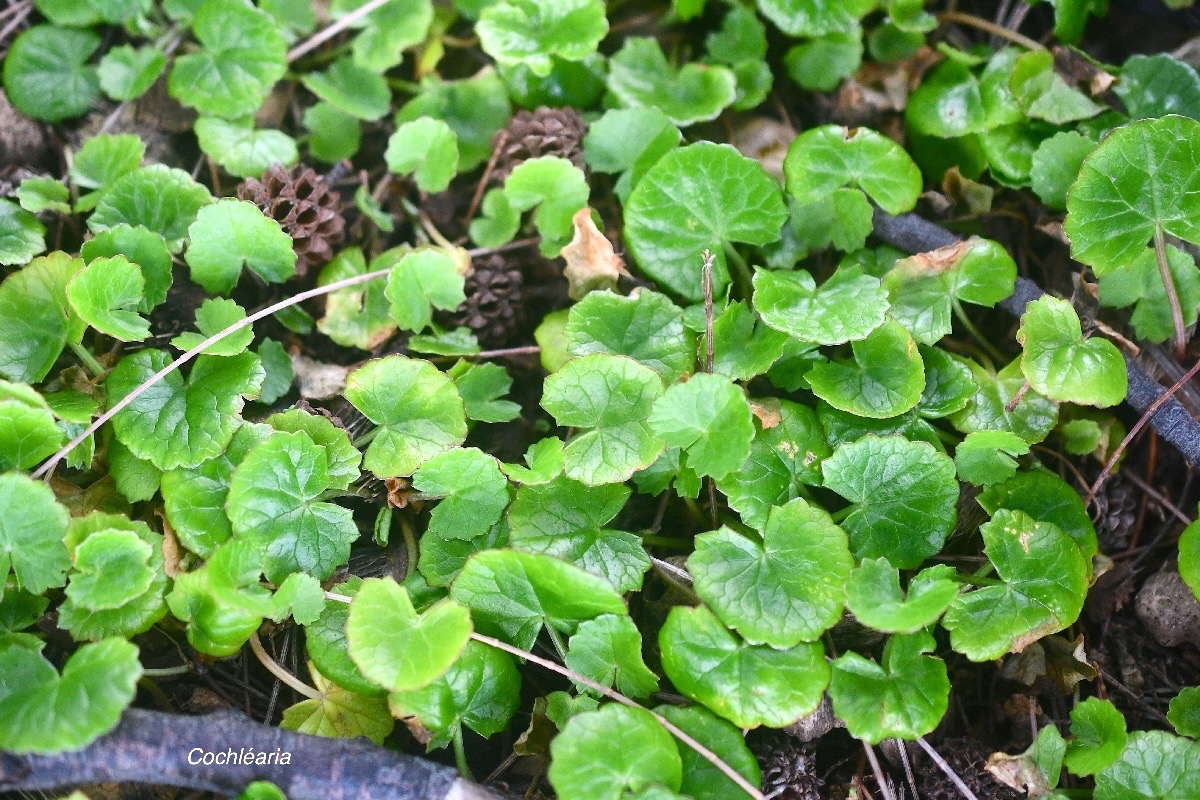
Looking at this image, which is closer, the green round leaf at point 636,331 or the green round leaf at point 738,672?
the green round leaf at point 738,672

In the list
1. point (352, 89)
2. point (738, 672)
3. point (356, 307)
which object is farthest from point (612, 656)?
point (352, 89)

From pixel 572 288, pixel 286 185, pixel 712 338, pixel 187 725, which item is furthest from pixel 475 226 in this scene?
pixel 187 725

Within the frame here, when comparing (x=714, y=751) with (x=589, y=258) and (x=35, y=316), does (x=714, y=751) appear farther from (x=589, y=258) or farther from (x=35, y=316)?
(x=35, y=316)

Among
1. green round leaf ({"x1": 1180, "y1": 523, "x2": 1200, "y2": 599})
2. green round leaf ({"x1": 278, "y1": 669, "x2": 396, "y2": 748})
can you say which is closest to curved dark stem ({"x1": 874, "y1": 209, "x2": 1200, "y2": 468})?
green round leaf ({"x1": 1180, "y1": 523, "x2": 1200, "y2": 599})

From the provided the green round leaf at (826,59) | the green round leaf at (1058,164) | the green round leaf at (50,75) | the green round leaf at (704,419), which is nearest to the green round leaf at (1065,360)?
the green round leaf at (1058,164)

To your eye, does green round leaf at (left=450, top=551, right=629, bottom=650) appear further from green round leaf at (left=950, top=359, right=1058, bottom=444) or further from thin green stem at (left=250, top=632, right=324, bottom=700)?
green round leaf at (left=950, top=359, right=1058, bottom=444)

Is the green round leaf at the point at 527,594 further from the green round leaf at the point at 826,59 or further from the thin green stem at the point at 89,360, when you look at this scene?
the green round leaf at the point at 826,59
